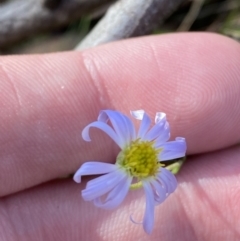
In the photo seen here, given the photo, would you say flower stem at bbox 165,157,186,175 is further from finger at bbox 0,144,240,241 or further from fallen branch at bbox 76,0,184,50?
fallen branch at bbox 76,0,184,50

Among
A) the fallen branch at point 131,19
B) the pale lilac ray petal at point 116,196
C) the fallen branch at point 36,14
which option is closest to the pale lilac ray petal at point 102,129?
the pale lilac ray petal at point 116,196

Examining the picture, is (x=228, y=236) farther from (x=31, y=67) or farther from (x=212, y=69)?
(x=31, y=67)

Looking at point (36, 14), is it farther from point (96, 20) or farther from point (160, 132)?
point (160, 132)

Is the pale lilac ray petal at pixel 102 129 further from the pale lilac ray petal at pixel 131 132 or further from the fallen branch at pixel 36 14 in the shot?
the fallen branch at pixel 36 14

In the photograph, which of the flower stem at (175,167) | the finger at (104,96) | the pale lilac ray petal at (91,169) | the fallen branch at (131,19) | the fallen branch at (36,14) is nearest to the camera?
the pale lilac ray petal at (91,169)

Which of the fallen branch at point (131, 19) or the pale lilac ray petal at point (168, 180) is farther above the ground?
the fallen branch at point (131, 19)

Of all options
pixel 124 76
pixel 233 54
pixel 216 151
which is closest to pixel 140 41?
pixel 124 76
